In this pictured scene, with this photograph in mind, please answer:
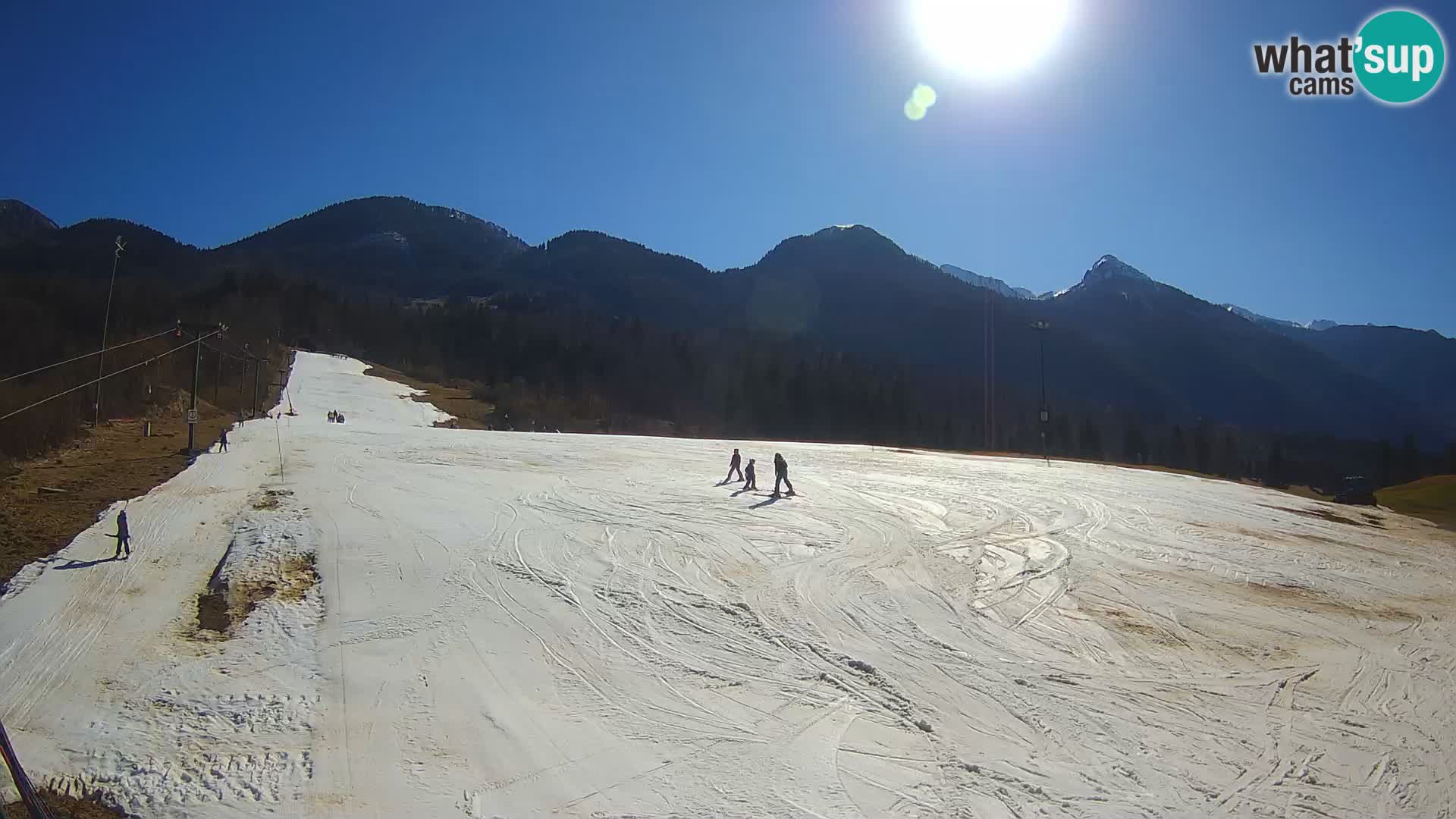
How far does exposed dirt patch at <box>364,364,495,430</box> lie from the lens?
170 ft

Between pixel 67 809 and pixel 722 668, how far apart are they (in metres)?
6.62

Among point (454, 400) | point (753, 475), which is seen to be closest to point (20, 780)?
point (753, 475)

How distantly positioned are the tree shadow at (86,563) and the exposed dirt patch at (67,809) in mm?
8411

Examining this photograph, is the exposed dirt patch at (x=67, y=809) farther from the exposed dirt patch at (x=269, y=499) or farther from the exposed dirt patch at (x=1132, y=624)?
the exposed dirt patch at (x=1132, y=624)

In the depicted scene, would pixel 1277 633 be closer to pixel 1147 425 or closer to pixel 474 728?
pixel 474 728

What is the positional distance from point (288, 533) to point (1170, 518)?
80.1 feet

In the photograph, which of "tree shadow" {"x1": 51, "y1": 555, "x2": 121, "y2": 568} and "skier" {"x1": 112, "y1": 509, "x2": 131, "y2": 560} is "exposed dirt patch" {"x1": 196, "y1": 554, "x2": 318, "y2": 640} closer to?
"skier" {"x1": 112, "y1": 509, "x2": 131, "y2": 560}

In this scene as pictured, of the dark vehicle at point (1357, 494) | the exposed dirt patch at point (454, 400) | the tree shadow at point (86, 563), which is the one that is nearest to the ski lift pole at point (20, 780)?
the tree shadow at point (86, 563)

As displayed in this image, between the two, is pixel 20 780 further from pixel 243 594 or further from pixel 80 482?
pixel 80 482

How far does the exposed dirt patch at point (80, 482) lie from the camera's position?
13414 millimetres

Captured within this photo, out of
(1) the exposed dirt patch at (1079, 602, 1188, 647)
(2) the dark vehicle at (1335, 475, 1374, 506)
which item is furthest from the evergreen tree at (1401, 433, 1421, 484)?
(1) the exposed dirt patch at (1079, 602, 1188, 647)

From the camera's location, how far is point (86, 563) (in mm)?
12711

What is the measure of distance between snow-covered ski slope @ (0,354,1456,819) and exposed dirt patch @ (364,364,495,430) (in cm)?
3311

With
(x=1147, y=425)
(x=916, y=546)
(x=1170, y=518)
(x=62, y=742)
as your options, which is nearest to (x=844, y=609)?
(x=916, y=546)
